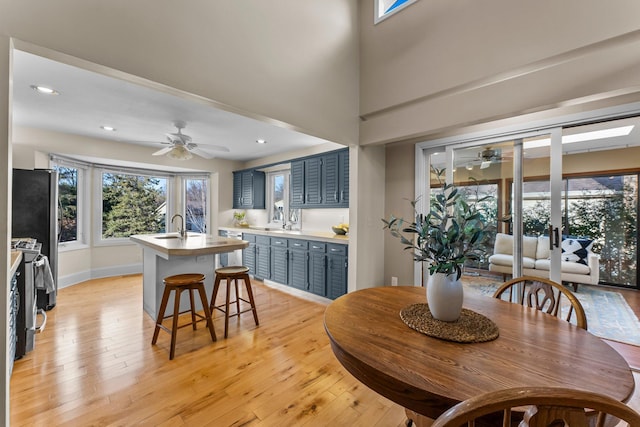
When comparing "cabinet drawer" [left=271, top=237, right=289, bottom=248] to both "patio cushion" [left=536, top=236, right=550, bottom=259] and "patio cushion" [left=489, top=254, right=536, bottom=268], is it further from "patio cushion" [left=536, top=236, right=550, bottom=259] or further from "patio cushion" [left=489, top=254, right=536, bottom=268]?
"patio cushion" [left=536, top=236, right=550, bottom=259]

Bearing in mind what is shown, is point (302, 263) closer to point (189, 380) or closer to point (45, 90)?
point (189, 380)

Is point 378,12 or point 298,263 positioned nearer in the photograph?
point 378,12

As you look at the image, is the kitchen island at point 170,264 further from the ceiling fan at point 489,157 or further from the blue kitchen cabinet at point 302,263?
the ceiling fan at point 489,157

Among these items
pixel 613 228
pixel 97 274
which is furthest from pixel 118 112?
pixel 613 228

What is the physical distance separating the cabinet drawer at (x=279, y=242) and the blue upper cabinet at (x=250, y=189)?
144 cm

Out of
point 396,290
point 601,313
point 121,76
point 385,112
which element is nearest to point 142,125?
point 121,76

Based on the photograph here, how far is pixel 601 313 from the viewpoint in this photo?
3.18 metres

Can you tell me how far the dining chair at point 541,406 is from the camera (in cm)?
54

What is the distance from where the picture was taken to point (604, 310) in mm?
3268

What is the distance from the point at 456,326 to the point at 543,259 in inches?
87.4

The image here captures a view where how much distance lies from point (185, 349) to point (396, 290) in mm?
1971

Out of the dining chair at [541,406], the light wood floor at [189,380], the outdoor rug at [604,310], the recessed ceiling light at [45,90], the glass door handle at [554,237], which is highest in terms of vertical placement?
the recessed ceiling light at [45,90]

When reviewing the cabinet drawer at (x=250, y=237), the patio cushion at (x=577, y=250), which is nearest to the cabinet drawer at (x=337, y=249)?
the cabinet drawer at (x=250, y=237)

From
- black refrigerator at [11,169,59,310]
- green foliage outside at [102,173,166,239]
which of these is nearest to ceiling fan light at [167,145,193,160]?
black refrigerator at [11,169,59,310]
